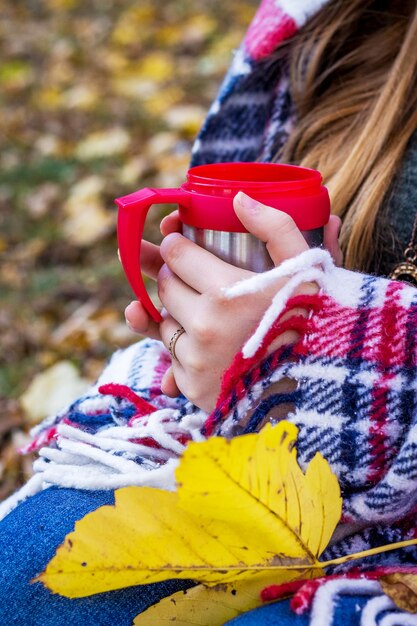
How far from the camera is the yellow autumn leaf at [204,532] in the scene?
20.5 inches

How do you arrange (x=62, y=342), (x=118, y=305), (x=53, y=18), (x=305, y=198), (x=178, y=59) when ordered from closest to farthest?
1. (x=305, y=198)
2. (x=62, y=342)
3. (x=118, y=305)
4. (x=178, y=59)
5. (x=53, y=18)

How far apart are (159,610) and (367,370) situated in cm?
26

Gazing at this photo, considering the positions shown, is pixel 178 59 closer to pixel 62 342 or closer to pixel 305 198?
pixel 62 342

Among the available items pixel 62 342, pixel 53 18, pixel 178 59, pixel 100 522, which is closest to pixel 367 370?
pixel 100 522

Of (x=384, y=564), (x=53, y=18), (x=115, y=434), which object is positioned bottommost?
(x=384, y=564)

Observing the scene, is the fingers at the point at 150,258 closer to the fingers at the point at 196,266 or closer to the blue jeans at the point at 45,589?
the fingers at the point at 196,266

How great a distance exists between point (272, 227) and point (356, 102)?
0.46 m

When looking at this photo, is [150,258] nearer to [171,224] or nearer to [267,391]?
[171,224]

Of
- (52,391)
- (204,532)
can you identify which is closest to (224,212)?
(204,532)

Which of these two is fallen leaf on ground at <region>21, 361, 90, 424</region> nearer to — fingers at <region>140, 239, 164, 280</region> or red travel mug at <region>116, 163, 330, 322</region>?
fingers at <region>140, 239, 164, 280</region>

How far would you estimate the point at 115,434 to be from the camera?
719 mm

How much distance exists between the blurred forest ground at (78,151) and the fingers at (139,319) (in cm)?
62

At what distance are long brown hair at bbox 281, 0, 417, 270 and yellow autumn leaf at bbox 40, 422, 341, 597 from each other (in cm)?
41

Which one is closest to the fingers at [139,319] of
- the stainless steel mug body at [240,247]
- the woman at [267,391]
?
the woman at [267,391]
